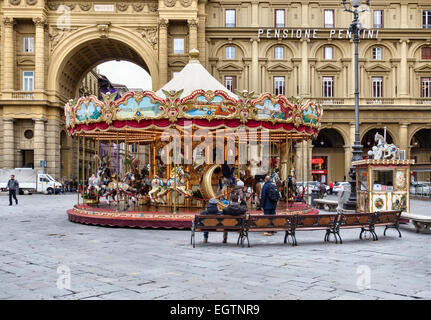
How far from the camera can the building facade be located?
38.0 metres

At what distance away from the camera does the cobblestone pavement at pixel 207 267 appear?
6.32 meters

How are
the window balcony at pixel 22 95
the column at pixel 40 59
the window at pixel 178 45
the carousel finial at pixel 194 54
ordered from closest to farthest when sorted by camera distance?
1. the carousel finial at pixel 194 54
2. the column at pixel 40 59
3. the window balcony at pixel 22 95
4. the window at pixel 178 45

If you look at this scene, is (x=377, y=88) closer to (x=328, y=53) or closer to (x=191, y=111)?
(x=328, y=53)

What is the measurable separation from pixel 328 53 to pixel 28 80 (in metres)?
25.3

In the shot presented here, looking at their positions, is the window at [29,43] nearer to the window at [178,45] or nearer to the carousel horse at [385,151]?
the window at [178,45]

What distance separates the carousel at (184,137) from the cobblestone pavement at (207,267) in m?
2.65

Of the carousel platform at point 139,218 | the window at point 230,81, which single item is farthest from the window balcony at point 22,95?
the carousel platform at point 139,218

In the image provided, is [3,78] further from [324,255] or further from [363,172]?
[324,255]

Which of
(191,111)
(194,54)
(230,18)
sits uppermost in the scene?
(230,18)

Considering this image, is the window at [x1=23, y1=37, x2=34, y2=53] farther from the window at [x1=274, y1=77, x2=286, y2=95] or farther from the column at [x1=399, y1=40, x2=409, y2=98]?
the column at [x1=399, y1=40, x2=409, y2=98]

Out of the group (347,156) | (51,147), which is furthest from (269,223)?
(51,147)

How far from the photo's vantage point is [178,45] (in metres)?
38.5

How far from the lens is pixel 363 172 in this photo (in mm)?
16531
